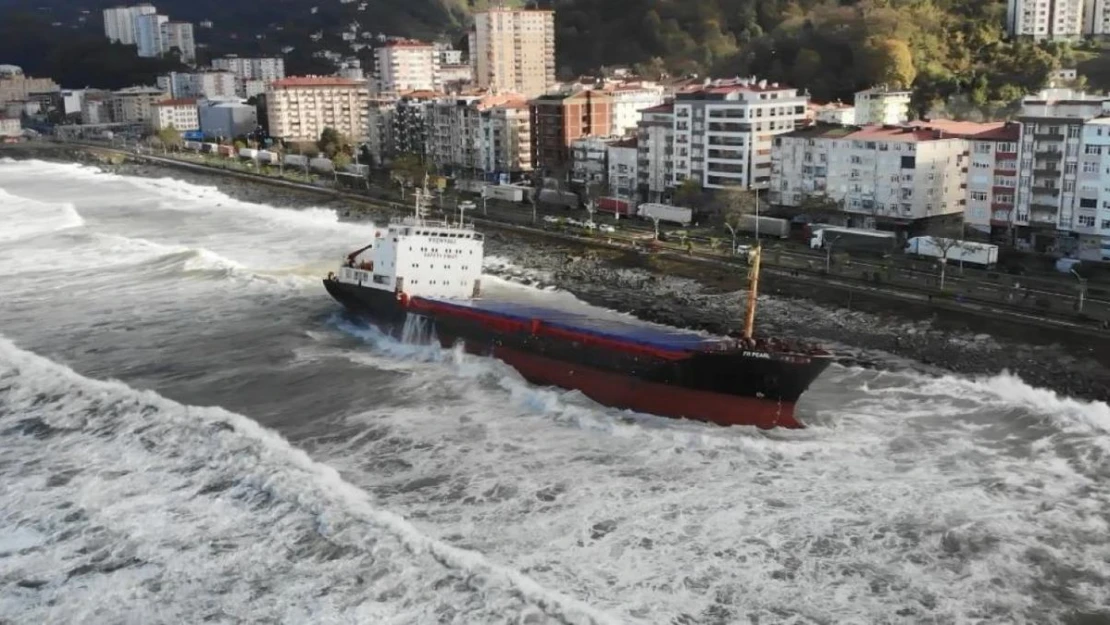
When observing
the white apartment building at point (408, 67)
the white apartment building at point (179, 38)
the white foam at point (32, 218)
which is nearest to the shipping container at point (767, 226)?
the white foam at point (32, 218)

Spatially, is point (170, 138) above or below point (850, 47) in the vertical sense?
below

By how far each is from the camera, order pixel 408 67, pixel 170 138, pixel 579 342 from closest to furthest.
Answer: pixel 579 342 → pixel 170 138 → pixel 408 67

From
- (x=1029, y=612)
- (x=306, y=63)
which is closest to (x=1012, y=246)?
(x=1029, y=612)

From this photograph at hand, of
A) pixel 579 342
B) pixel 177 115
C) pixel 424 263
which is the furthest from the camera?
pixel 177 115

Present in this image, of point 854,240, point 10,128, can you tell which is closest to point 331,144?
point 854,240

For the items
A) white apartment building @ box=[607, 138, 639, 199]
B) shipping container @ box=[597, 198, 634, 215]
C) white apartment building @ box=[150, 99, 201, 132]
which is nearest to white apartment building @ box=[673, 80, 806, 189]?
shipping container @ box=[597, 198, 634, 215]

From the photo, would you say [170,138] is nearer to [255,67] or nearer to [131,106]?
[131,106]

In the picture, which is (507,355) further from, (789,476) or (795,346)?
(789,476)

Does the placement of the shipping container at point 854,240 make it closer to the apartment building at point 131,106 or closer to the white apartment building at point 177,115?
the white apartment building at point 177,115
